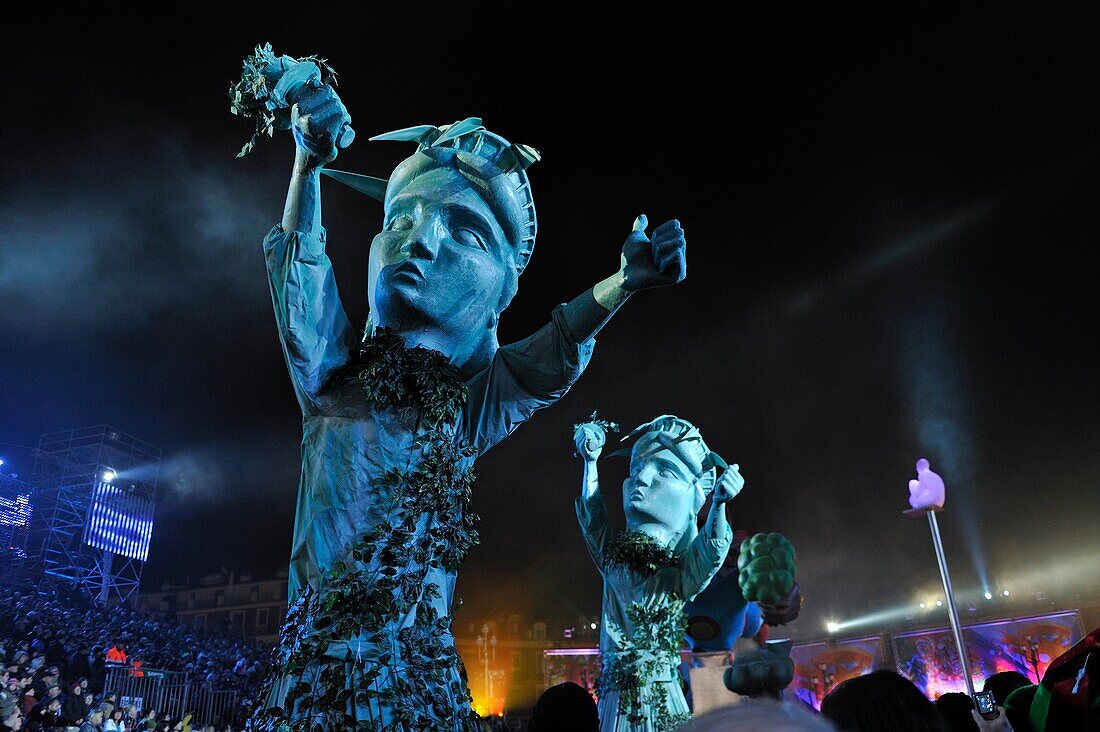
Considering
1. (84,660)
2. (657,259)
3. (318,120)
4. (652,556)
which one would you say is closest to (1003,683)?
(657,259)

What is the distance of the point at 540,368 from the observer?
313 centimetres

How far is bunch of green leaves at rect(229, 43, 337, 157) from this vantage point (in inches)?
98.3

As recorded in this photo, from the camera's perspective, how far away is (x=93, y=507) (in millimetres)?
27328

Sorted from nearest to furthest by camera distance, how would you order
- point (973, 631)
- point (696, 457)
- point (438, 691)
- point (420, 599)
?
1. point (438, 691)
2. point (420, 599)
3. point (696, 457)
4. point (973, 631)

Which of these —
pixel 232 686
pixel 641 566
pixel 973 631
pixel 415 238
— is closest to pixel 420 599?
pixel 415 238

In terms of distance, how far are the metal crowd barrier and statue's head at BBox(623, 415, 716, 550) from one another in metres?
10.7

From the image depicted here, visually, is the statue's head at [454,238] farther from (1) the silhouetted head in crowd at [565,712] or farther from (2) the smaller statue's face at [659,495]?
(2) the smaller statue's face at [659,495]

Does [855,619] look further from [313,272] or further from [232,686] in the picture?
[313,272]

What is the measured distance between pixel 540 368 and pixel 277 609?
1757 inches

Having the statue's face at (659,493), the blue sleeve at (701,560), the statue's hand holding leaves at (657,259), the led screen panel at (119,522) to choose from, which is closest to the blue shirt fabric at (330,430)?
the statue's hand holding leaves at (657,259)

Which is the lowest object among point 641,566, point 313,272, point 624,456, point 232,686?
point 232,686

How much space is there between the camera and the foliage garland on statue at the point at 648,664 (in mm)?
6168

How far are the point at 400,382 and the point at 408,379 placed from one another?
4 cm

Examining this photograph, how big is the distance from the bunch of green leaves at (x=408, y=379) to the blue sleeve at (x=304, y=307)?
16cm
